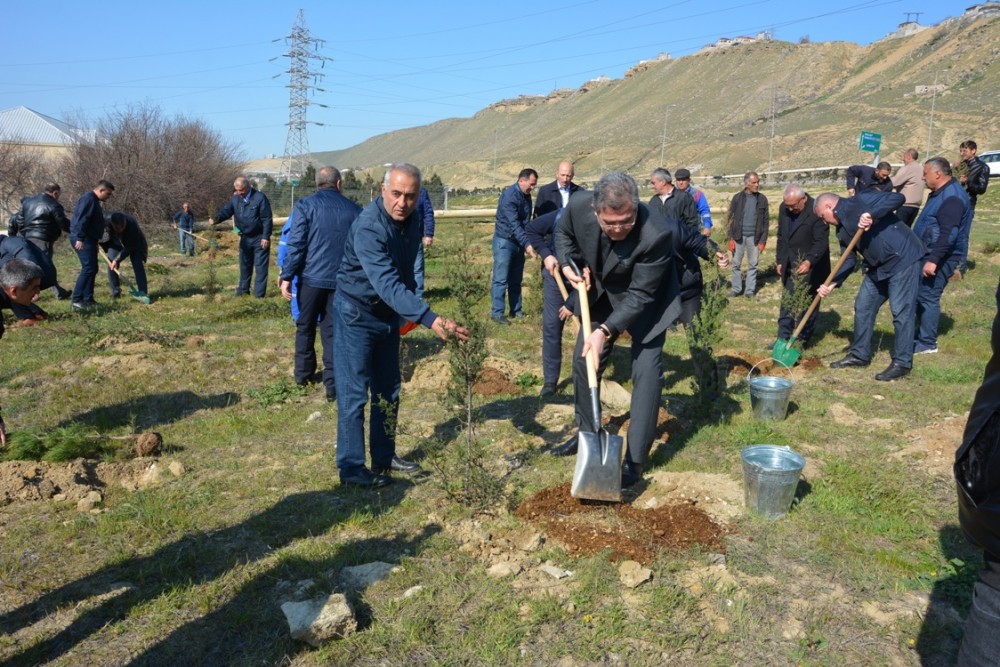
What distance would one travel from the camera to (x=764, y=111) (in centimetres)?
9150

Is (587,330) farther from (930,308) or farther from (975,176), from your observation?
(975,176)

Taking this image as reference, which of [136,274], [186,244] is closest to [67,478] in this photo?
[136,274]

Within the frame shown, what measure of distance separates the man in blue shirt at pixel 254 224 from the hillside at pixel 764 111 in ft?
171

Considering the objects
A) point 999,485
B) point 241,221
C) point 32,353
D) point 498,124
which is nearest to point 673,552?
point 999,485

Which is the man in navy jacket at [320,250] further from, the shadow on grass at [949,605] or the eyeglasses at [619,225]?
the shadow on grass at [949,605]

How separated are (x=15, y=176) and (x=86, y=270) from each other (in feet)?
75.6

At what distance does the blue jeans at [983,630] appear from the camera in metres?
1.88

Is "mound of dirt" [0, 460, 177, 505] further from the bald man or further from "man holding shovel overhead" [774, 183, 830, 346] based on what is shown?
"man holding shovel overhead" [774, 183, 830, 346]

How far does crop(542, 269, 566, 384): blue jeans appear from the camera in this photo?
20.7 ft

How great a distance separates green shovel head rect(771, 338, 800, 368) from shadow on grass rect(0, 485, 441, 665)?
441 centimetres

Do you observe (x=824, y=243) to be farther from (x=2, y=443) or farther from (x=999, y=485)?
(x=2, y=443)

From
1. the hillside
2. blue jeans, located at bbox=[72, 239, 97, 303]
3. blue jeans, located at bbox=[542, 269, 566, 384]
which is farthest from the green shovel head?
the hillside

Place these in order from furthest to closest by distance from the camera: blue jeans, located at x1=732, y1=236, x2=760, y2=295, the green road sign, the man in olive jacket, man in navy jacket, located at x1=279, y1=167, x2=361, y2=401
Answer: the green road sign
blue jeans, located at x1=732, y1=236, x2=760, y2=295
the man in olive jacket
man in navy jacket, located at x1=279, y1=167, x2=361, y2=401

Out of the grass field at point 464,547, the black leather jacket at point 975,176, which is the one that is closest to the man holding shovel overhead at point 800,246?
the grass field at point 464,547
